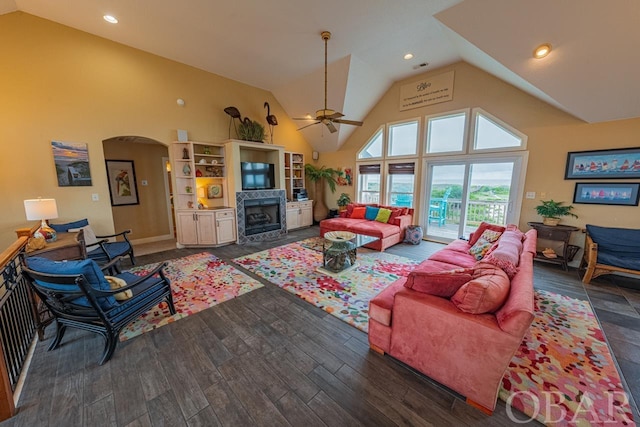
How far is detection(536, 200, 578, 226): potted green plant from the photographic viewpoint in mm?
3957

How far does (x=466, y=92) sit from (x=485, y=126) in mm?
822

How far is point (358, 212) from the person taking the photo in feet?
19.6

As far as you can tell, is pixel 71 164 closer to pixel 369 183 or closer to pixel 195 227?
pixel 195 227

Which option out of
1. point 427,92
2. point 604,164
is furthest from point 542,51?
point 427,92

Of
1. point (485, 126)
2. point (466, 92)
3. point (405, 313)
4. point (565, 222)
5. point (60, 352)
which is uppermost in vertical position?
point (466, 92)

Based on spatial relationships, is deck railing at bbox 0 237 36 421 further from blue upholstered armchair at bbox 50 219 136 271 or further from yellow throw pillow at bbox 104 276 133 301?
blue upholstered armchair at bbox 50 219 136 271

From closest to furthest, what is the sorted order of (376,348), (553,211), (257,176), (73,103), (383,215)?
1. (376,348)
2. (73,103)
3. (553,211)
4. (383,215)
5. (257,176)

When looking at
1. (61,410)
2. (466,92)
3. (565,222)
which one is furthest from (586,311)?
(61,410)

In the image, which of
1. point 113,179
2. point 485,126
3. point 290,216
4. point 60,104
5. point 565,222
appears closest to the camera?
point 60,104

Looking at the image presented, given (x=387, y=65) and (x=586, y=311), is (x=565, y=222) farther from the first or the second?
(x=387, y=65)

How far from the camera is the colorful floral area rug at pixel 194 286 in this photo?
8.20 feet

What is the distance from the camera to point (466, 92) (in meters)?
4.80

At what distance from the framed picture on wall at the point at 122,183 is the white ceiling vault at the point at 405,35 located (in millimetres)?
2441

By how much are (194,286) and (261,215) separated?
2861 millimetres
